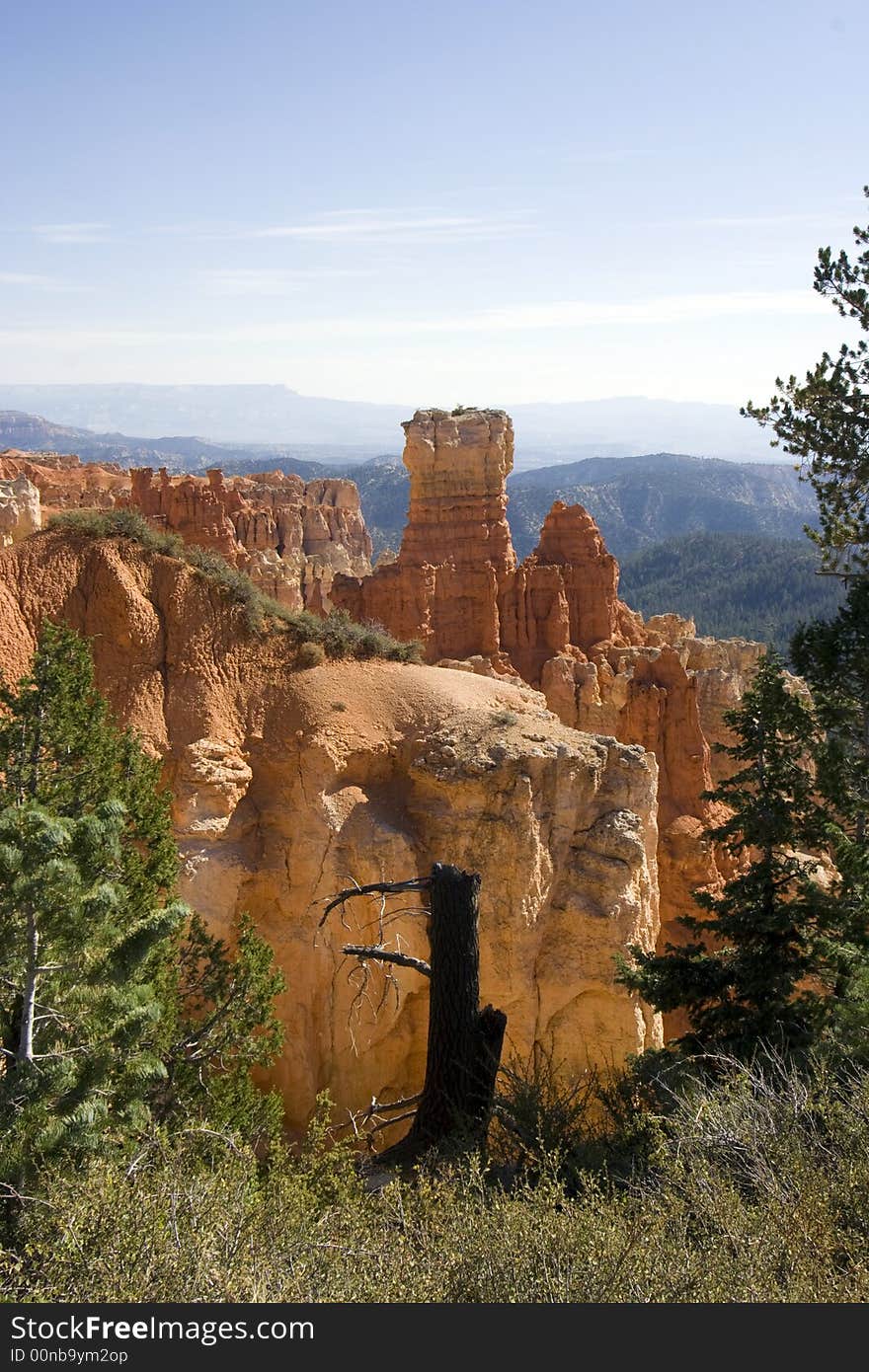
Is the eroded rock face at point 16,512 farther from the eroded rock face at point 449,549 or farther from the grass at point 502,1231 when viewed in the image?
the grass at point 502,1231

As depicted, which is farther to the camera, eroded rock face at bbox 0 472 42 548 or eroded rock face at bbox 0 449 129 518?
eroded rock face at bbox 0 449 129 518

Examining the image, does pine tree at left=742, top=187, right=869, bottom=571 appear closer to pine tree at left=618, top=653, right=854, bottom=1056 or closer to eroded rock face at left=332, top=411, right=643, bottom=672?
pine tree at left=618, top=653, right=854, bottom=1056

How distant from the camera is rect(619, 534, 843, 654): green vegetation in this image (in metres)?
95.8

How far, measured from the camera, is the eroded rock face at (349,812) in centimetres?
1531

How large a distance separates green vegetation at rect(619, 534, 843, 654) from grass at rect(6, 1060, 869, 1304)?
72302 mm

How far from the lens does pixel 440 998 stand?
11078 millimetres

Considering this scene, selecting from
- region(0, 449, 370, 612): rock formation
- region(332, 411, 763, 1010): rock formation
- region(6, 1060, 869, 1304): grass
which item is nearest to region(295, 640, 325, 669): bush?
region(6, 1060, 869, 1304): grass

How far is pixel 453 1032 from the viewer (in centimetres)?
1109

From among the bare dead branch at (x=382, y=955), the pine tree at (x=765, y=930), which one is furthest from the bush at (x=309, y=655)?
the bare dead branch at (x=382, y=955)

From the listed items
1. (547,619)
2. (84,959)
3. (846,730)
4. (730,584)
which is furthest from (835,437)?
(730,584)

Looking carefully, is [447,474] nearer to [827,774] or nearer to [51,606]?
[51,606]

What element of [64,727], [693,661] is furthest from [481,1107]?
[693,661]

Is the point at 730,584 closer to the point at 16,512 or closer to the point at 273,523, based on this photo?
the point at 273,523

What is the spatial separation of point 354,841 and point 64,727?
5994mm
